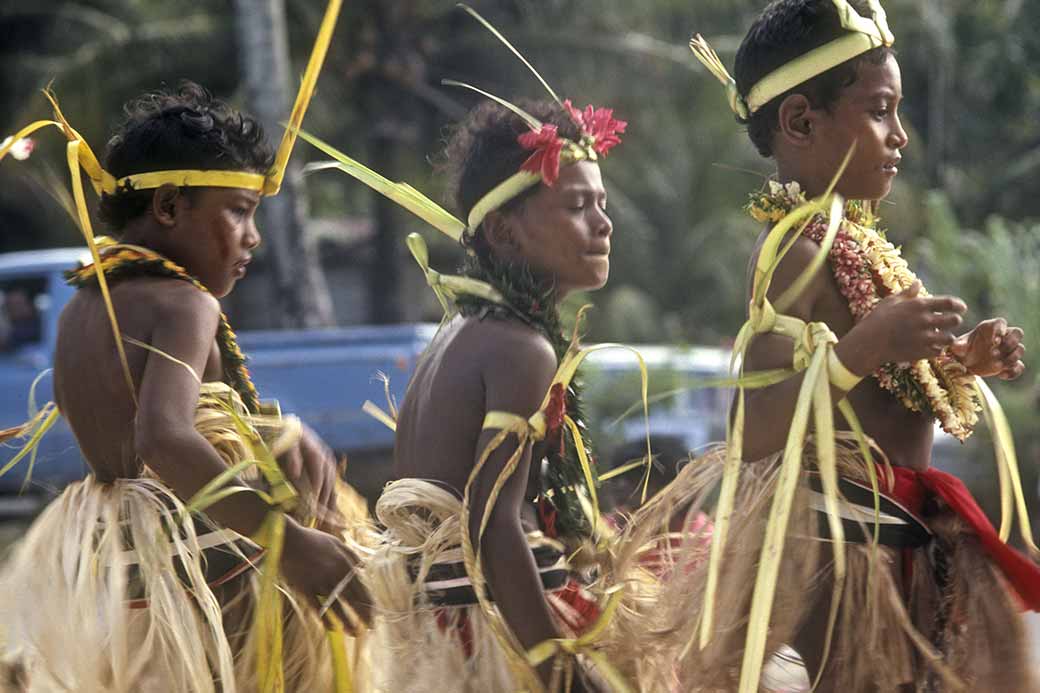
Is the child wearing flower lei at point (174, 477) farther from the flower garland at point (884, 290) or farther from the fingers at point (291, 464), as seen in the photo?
the flower garland at point (884, 290)

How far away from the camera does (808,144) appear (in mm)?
2764

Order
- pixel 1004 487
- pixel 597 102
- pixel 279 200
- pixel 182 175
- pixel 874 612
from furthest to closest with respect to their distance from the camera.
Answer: pixel 597 102 < pixel 279 200 < pixel 182 175 < pixel 1004 487 < pixel 874 612

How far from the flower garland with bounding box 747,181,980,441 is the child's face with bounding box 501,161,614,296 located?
32cm

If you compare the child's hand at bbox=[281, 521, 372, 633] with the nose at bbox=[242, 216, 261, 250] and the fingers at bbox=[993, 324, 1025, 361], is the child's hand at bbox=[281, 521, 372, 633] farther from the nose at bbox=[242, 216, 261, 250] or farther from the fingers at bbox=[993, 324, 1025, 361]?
the fingers at bbox=[993, 324, 1025, 361]

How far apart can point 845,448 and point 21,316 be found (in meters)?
8.63

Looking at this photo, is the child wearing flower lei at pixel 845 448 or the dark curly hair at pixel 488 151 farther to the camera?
the dark curly hair at pixel 488 151

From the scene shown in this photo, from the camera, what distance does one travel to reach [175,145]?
9.93 feet

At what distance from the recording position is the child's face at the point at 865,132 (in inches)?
107

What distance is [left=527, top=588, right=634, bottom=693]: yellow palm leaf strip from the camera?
8.53ft

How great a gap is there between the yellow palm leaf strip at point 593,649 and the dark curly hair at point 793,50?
38.8 inches

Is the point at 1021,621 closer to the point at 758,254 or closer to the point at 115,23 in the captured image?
the point at 758,254

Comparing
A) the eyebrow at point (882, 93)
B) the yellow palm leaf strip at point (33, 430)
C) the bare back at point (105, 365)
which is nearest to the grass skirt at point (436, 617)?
the bare back at point (105, 365)

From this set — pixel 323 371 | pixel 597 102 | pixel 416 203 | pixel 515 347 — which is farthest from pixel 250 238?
pixel 597 102

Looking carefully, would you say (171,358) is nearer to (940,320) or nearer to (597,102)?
(940,320)
